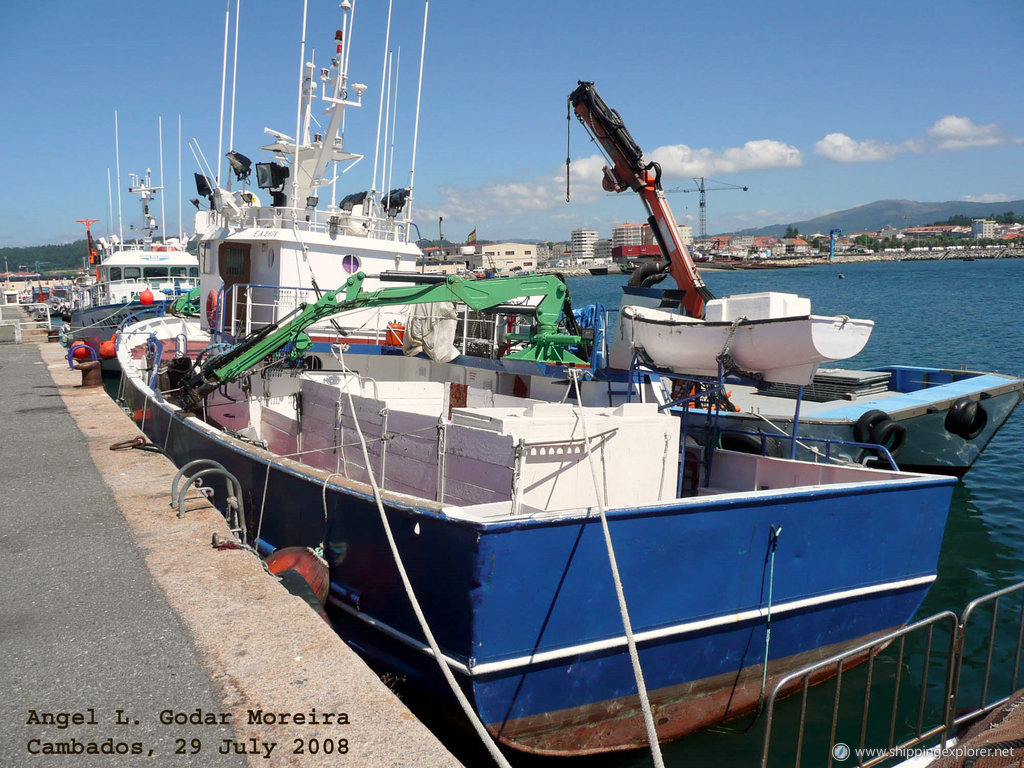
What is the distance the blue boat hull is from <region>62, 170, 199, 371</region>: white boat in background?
80.3 ft

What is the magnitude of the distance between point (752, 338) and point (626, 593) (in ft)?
9.06

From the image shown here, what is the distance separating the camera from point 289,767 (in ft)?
12.4

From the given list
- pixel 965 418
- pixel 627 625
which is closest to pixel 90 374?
pixel 627 625

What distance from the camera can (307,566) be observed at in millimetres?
6824

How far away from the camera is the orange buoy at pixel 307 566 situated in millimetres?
6703

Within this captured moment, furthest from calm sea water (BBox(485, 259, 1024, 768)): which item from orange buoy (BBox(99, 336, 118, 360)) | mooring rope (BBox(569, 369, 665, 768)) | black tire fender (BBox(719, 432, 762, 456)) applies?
orange buoy (BBox(99, 336, 118, 360))

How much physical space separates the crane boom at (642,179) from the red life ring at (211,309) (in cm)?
774

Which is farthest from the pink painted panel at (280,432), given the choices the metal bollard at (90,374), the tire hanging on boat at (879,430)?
the metal bollard at (90,374)

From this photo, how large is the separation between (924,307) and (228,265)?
51.5 m

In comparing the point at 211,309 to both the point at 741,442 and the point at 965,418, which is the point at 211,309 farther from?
the point at 965,418

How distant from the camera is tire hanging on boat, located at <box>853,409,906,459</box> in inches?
461

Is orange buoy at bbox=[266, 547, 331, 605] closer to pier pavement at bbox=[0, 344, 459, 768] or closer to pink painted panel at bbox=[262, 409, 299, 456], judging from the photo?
pier pavement at bbox=[0, 344, 459, 768]

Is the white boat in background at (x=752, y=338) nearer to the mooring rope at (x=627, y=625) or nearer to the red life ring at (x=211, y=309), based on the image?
the mooring rope at (x=627, y=625)

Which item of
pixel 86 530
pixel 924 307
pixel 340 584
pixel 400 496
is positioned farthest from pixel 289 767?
pixel 924 307
